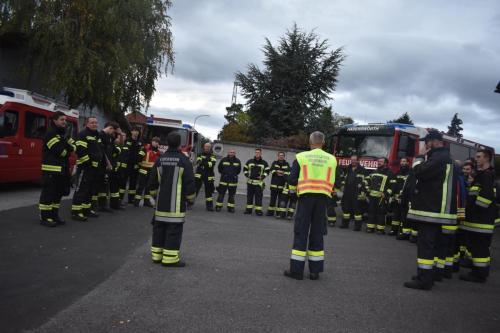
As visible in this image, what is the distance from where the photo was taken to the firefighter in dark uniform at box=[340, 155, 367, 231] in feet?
37.6

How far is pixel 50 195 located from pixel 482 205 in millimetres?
7094

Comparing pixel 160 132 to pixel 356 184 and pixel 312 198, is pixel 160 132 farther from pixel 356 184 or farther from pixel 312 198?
pixel 312 198

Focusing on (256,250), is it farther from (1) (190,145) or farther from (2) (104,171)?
(1) (190,145)

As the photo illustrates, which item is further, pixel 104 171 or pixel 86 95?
pixel 86 95

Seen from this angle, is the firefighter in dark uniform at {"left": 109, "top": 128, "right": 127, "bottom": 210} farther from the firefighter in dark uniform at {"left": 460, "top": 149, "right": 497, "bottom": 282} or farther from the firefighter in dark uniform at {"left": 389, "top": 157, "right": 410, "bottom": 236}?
the firefighter in dark uniform at {"left": 460, "top": 149, "right": 497, "bottom": 282}

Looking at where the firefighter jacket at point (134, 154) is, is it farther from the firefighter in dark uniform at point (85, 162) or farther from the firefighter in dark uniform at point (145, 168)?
the firefighter in dark uniform at point (85, 162)

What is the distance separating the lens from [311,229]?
5965 millimetres

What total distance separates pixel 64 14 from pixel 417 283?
17.3 metres

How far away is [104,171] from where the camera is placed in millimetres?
9344

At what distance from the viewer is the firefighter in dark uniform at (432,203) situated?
5691 mm

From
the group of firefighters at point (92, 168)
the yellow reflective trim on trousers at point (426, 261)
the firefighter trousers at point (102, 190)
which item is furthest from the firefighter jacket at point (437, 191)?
the firefighter trousers at point (102, 190)

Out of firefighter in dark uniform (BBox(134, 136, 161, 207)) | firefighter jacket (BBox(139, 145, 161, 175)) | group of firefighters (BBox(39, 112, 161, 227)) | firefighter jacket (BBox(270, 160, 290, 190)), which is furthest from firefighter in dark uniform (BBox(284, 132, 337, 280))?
firefighter jacket (BBox(270, 160, 290, 190))

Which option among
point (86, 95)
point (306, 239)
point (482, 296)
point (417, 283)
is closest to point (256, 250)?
point (306, 239)

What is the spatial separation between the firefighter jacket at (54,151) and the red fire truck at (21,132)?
174 inches
